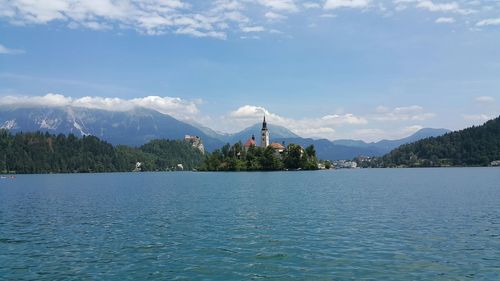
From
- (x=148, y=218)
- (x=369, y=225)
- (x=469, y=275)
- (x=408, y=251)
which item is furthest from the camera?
(x=148, y=218)

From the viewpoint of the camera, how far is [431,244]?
32.0 meters

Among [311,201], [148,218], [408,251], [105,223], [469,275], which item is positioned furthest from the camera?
[311,201]

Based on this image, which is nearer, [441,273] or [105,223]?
[441,273]

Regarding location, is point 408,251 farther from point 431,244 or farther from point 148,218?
point 148,218

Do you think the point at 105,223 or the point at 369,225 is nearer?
the point at 369,225

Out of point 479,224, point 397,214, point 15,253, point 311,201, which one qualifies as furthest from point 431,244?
point 311,201

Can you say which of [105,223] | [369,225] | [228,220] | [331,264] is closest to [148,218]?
[105,223]

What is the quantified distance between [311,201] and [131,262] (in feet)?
135

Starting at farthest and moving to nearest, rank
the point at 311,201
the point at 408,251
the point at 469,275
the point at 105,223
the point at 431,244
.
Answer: the point at 311,201 < the point at 105,223 < the point at 431,244 < the point at 408,251 < the point at 469,275

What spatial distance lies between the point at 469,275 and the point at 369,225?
1760cm

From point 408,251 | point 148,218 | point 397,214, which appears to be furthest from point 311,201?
point 408,251

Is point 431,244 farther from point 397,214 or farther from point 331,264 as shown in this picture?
point 397,214

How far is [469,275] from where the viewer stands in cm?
2358

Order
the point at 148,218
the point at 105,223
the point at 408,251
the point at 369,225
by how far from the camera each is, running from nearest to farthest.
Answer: the point at 408,251 < the point at 369,225 < the point at 105,223 < the point at 148,218
